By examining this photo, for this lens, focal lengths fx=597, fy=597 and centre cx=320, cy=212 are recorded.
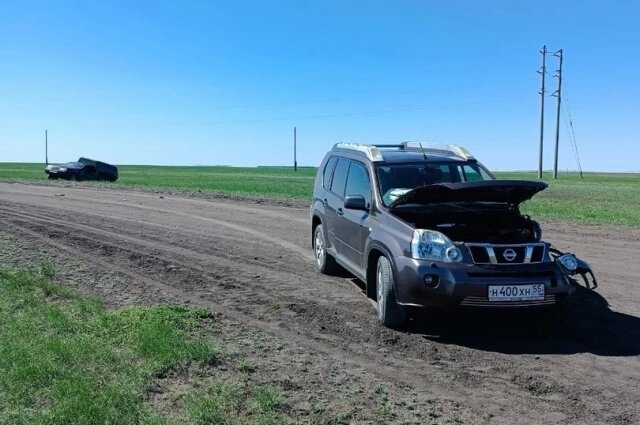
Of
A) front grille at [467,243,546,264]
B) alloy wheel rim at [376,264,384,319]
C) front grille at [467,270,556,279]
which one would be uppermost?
front grille at [467,243,546,264]

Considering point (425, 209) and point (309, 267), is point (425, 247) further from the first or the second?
point (309, 267)

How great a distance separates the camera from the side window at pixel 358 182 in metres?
7.41

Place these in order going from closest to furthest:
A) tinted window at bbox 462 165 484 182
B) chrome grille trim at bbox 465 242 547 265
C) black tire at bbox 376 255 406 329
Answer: chrome grille trim at bbox 465 242 547 265 < black tire at bbox 376 255 406 329 < tinted window at bbox 462 165 484 182

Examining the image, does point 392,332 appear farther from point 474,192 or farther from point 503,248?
point 474,192

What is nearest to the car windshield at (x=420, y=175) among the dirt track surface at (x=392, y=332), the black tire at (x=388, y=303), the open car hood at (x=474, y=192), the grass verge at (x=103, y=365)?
the open car hood at (x=474, y=192)

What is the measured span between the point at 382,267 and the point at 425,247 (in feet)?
2.07

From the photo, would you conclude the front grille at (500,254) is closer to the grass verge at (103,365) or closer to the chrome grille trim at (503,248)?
the chrome grille trim at (503,248)

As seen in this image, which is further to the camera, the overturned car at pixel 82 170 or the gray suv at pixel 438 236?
the overturned car at pixel 82 170

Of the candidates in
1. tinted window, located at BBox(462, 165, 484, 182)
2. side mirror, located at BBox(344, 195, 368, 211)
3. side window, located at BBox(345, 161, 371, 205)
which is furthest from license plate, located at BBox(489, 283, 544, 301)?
tinted window, located at BBox(462, 165, 484, 182)

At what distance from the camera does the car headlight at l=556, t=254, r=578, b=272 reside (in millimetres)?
6109

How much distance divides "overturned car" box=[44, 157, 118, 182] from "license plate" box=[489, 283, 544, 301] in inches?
1634

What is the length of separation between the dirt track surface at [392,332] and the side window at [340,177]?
1320 mm

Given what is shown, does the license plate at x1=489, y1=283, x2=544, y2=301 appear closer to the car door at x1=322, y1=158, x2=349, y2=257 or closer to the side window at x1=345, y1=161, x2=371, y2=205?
the side window at x1=345, y1=161, x2=371, y2=205

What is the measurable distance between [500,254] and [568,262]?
2.99 feet
